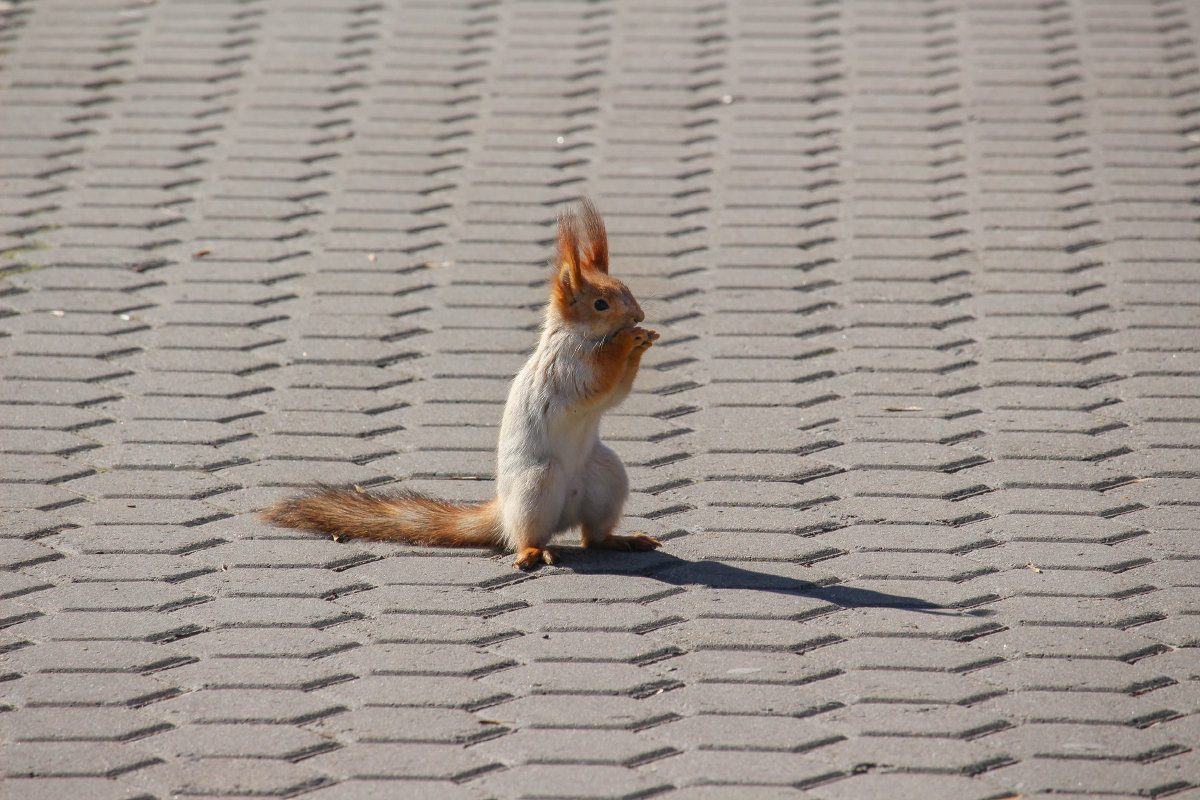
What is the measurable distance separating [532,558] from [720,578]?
574mm

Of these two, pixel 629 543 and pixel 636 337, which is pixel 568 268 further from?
pixel 629 543

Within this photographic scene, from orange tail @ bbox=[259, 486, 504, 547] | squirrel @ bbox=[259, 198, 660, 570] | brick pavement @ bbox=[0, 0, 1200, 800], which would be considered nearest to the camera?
brick pavement @ bbox=[0, 0, 1200, 800]

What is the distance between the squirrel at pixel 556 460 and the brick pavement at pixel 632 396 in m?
0.10

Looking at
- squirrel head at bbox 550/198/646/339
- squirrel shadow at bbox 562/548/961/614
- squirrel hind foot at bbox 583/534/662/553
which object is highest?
squirrel head at bbox 550/198/646/339

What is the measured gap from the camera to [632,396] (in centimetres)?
548

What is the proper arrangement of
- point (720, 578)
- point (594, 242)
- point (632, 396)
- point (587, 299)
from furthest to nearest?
point (632, 396) → point (594, 242) → point (587, 299) → point (720, 578)

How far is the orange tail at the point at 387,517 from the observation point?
4406 millimetres

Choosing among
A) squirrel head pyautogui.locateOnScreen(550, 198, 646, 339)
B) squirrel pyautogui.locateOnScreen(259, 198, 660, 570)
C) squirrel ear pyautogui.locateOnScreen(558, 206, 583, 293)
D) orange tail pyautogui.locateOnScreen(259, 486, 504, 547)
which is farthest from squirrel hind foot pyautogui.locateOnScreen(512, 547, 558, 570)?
squirrel ear pyautogui.locateOnScreen(558, 206, 583, 293)

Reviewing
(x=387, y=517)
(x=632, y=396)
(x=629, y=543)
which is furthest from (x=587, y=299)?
(x=632, y=396)

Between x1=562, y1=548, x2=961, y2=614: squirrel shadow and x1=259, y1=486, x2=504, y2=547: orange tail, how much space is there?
0.32 m

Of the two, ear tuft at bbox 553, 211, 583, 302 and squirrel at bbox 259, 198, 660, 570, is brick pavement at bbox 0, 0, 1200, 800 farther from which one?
ear tuft at bbox 553, 211, 583, 302

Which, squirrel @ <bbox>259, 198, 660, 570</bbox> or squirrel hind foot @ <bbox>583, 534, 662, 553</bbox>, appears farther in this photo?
squirrel hind foot @ <bbox>583, 534, 662, 553</bbox>

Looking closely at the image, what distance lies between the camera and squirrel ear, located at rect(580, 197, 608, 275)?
175 inches

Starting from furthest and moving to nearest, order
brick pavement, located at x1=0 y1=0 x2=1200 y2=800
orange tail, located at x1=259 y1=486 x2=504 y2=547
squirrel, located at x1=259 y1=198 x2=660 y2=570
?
orange tail, located at x1=259 y1=486 x2=504 y2=547 < squirrel, located at x1=259 y1=198 x2=660 y2=570 < brick pavement, located at x1=0 y1=0 x2=1200 y2=800
